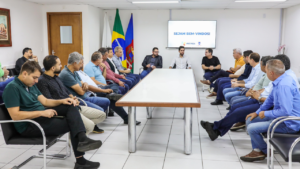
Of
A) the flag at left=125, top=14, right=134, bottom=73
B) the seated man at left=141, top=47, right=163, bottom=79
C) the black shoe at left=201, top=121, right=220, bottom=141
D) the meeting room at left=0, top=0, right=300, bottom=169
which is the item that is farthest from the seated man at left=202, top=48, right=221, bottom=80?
the black shoe at left=201, top=121, right=220, bottom=141

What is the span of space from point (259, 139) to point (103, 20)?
6.99 metres

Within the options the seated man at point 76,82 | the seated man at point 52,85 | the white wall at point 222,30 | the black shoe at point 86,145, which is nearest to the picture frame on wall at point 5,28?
the seated man at point 76,82

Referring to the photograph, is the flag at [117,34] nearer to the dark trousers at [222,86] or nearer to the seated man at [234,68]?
the seated man at [234,68]

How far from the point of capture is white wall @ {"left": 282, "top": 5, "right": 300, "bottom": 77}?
7277 mm

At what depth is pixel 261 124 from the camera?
2877 mm

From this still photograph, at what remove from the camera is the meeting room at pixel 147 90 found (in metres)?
2.69

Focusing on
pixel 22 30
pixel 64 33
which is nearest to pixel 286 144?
pixel 22 30

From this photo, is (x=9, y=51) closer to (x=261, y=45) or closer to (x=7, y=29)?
(x=7, y=29)

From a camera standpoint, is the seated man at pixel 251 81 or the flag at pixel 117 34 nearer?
the seated man at pixel 251 81

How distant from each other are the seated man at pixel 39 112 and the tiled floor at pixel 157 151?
0.35 metres

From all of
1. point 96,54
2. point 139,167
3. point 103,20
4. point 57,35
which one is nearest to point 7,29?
point 57,35

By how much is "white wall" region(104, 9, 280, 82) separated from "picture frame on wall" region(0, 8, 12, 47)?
3394mm

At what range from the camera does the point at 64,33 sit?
25.9ft

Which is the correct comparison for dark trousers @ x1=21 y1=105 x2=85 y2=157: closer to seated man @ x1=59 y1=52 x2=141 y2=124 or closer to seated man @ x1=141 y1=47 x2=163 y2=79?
seated man @ x1=59 y1=52 x2=141 y2=124
